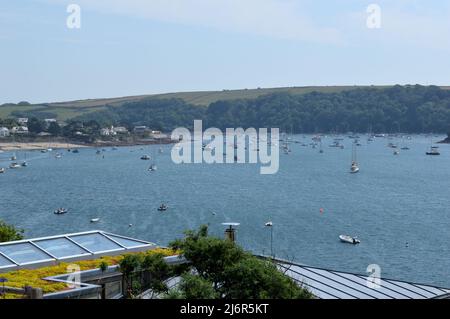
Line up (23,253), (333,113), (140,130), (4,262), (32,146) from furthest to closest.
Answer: (333,113) → (140,130) → (32,146) → (23,253) → (4,262)

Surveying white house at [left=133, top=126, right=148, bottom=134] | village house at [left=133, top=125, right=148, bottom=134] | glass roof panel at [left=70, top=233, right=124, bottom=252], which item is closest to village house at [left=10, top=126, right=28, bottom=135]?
village house at [left=133, top=125, right=148, bottom=134]

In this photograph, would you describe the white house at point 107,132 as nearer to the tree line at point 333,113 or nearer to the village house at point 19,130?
the village house at point 19,130

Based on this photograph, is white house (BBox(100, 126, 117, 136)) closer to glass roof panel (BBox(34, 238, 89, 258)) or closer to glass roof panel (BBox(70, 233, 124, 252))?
glass roof panel (BBox(70, 233, 124, 252))

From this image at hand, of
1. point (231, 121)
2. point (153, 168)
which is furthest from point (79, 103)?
point (153, 168)

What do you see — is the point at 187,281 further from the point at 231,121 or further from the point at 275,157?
the point at 231,121

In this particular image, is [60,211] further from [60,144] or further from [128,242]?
[60,144]

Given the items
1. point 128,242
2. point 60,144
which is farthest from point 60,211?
point 60,144

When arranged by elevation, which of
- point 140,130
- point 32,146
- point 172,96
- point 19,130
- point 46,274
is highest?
point 172,96

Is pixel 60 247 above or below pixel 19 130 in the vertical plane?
above
